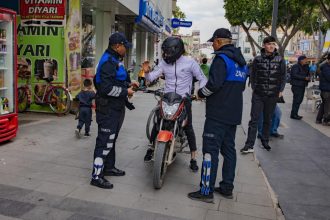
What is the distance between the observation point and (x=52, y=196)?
4.66m

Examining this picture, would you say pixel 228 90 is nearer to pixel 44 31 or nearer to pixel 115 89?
pixel 115 89

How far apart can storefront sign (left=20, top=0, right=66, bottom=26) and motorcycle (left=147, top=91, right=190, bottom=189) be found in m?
5.53

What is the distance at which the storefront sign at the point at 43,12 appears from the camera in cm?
1000

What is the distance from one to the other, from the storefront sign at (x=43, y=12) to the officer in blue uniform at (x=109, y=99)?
5.47m

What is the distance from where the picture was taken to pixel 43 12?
32.9ft

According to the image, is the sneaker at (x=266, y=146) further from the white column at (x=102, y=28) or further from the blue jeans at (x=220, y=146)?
the white column at (x=102, y=28)

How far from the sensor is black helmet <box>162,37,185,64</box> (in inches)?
215

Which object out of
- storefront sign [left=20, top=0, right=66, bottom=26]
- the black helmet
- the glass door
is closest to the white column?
storefront sign [left=20, top=0, right=66, bottom=26]

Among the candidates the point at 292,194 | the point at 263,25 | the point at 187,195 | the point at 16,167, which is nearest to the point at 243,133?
the point at 292,194

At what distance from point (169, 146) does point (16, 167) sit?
6.99ft

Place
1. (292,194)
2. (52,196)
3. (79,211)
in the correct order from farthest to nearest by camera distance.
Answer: (292,194) → (52,196) → (79,211)

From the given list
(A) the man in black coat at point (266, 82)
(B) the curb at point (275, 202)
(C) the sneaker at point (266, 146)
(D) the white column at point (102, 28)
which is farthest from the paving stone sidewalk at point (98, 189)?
(D) the white column at point (102, 28)

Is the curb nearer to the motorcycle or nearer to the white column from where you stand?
the motorcycle

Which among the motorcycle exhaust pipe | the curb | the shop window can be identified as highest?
the shop window
